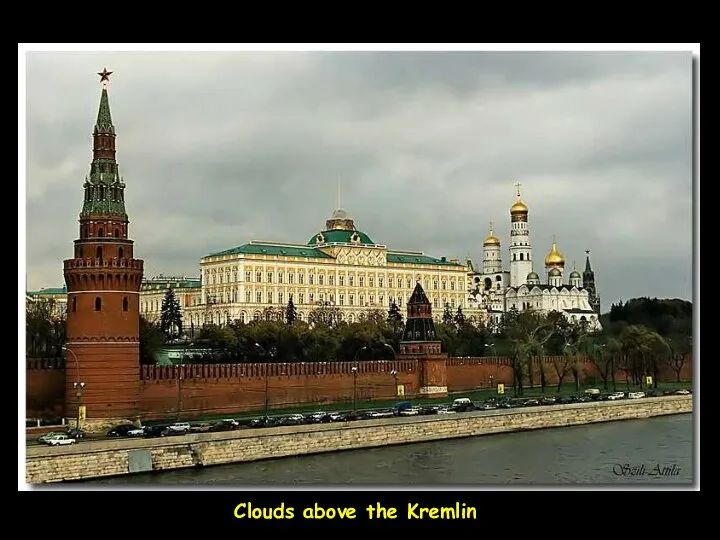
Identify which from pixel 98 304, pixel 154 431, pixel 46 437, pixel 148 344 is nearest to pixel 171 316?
pixel 148 344

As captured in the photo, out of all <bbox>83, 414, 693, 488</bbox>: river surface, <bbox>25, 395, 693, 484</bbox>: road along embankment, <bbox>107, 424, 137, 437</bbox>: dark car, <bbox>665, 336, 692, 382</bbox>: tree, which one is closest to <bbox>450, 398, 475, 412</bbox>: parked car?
<bbox>25, 395, 693, 484</bbox>: road along embankment

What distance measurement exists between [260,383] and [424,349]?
18.4ft

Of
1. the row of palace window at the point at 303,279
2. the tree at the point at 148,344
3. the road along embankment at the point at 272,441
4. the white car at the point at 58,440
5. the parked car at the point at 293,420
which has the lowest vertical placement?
the road along embankment at the point at 272,441

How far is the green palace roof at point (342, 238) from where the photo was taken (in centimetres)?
4594

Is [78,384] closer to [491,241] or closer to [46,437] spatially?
[46,437]

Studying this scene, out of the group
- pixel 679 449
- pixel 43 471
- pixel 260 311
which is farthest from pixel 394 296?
pixel 43 471

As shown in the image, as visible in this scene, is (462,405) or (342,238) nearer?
(462,405)

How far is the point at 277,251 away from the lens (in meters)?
48.4

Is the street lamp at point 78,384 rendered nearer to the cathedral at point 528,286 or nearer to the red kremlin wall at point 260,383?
the red kremlin wall at point 260,383

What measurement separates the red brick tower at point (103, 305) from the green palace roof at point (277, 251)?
24.0m

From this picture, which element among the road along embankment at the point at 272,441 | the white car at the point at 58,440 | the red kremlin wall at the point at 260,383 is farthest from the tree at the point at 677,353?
the white car at the point at 58,440

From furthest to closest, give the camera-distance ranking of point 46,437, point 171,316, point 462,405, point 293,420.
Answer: point 171,316, point 462,405, point 293,420, point 46,437
